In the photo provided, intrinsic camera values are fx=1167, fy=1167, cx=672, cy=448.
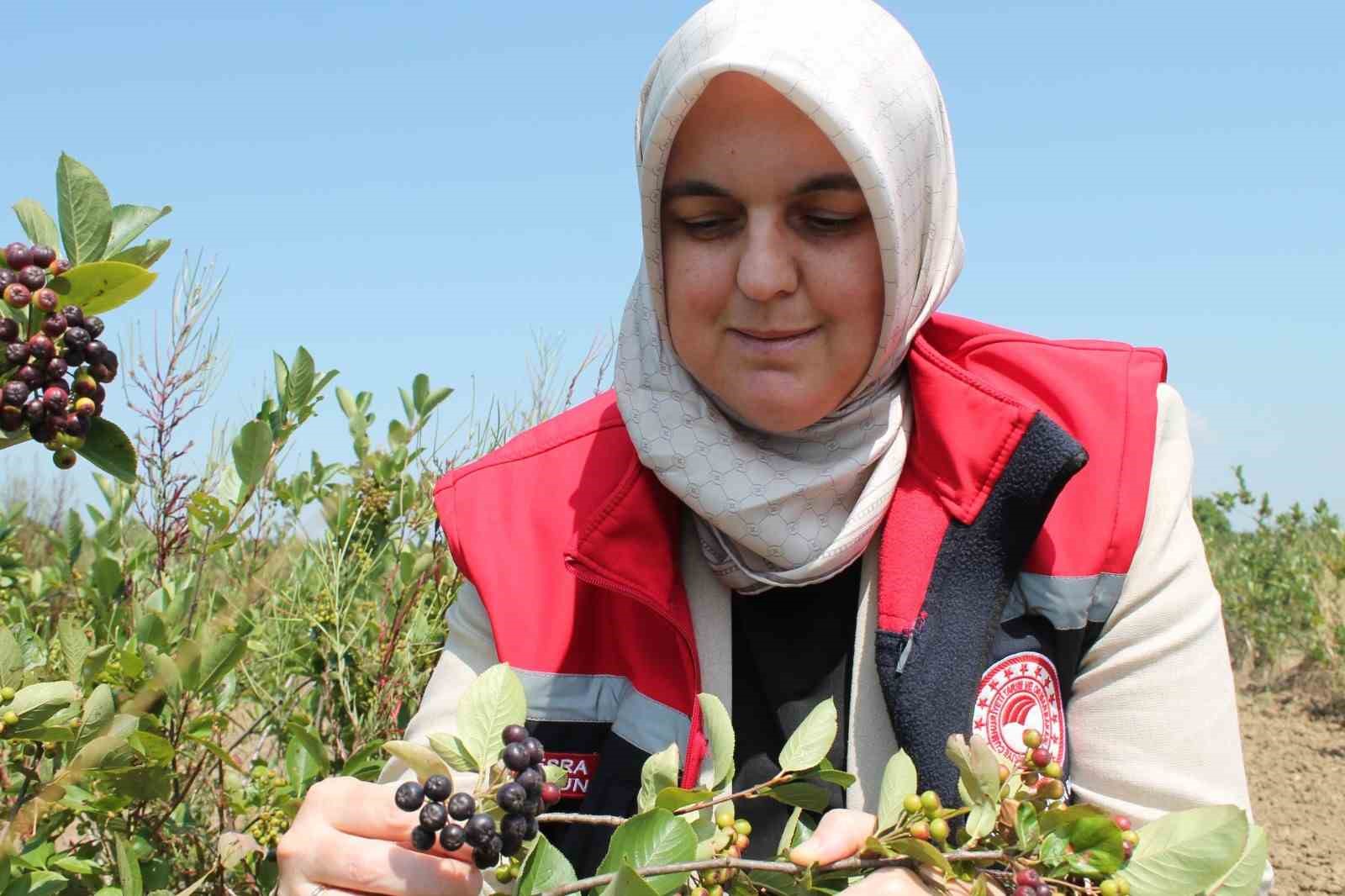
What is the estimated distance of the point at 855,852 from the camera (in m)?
1.17

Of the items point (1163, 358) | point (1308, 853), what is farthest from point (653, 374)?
point (1308, 853)

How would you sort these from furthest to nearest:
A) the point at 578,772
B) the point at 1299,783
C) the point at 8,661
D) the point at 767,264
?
the point at 1299,783
the point at 578,772
the point at 767,264
the point at 8,661

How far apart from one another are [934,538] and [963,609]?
0.12 m

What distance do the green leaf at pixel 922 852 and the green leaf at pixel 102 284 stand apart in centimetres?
92

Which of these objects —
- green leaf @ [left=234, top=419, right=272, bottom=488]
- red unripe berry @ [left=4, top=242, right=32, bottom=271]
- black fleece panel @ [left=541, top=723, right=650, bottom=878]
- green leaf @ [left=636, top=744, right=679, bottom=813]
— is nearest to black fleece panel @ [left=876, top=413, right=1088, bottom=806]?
black fleece panel @ [left=541, top=723, right=650, bottom=878]

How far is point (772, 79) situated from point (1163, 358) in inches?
31.9

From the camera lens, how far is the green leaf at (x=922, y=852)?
3.63 ft

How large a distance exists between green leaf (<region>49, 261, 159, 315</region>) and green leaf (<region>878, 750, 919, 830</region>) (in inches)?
35.5

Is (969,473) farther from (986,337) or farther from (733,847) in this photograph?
(733,847)

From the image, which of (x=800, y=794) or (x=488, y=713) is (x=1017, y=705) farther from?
(x=488, y=713)

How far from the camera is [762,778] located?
69.6 inches

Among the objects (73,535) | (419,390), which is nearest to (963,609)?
(419,390)

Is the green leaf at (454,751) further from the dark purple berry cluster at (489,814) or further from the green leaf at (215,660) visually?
the green leaf at (215,660)

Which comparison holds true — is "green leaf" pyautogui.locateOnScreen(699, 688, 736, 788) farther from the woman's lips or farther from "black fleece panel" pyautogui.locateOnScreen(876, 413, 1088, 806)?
the woman's lips
